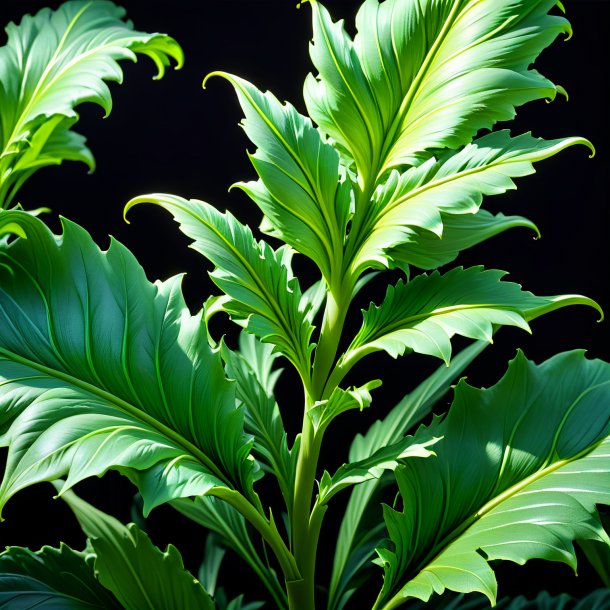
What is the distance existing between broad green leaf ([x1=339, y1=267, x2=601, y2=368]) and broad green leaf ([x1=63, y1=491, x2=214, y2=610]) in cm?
33

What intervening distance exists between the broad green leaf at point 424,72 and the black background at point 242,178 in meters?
0.61

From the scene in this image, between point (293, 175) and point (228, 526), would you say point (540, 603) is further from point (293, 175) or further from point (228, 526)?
point (293, 175)

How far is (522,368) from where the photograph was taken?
987mm

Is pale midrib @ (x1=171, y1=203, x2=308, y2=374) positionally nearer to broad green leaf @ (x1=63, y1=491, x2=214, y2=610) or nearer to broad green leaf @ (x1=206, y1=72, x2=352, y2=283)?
broad green leaf @ (x1=206, y1=72, x2=352, y2=283)

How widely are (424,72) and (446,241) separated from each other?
8.0 inches

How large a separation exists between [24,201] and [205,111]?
0.42m

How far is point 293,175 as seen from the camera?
36.2 inches

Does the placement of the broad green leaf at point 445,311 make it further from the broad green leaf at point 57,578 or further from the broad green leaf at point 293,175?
the broad green leaf at point 57,578

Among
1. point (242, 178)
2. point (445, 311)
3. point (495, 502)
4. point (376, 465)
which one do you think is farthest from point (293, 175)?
point (242, 178)

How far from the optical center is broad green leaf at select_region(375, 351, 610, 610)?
92 centimetres

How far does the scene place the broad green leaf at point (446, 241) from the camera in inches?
37.4

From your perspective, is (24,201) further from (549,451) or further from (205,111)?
(549,451)

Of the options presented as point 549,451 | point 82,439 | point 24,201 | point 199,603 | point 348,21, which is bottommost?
point 199,603

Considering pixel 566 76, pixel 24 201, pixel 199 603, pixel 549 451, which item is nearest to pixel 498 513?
pixel 549 451
